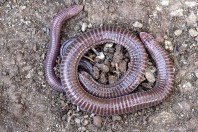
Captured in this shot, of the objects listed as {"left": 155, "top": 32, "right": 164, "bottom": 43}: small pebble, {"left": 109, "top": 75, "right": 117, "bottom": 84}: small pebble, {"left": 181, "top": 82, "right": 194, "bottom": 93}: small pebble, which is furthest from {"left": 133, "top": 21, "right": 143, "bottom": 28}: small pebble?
{"left": 181, "top": 82, "right": 194, "bottom": 93}: small pebble

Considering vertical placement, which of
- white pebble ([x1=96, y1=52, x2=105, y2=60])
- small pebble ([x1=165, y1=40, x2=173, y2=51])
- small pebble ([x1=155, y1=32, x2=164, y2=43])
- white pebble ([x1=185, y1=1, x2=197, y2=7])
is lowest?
white pebble ([x1=96, y1=52, x2=105, y2=60])

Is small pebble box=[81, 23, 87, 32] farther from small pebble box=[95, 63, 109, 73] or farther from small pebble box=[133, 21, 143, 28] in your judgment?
small pebble box=[133, 21, 143, 28]

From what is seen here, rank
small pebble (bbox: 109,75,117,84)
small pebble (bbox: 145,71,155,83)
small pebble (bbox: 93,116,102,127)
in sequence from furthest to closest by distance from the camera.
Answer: small pebble (bbox: 109,75,117,84) → small pebble (bbox: 145,71,155,83) → small pebble (bbox: 93,116,102,127)

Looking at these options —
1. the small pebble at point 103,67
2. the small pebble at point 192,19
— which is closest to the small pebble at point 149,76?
the small pebble at point 103,67

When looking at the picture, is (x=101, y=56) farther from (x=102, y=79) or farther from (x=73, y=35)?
(x=73, y=35)

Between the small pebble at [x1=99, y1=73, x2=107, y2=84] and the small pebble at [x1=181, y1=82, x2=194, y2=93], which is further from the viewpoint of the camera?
the small pebble at [x1=99, y1=73, x2=107, y2=84]

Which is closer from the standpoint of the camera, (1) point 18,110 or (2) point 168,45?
(1) point 18,110

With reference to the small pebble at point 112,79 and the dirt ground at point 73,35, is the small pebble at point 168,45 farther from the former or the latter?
the small pebble at point 112,79

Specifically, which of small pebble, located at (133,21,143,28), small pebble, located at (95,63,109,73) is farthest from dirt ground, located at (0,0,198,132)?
small pebble, located at (95,63,109,73)

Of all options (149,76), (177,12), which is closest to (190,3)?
(177,12)

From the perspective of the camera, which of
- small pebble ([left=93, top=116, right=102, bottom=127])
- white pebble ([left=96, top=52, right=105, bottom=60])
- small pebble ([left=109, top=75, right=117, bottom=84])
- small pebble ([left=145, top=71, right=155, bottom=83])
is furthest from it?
white pebble ([left=96, top=52, right=105, bottom=60])

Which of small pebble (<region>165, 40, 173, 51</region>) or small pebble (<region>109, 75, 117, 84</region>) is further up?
small pebble (<region>165, 40, 173, 51</region>)
